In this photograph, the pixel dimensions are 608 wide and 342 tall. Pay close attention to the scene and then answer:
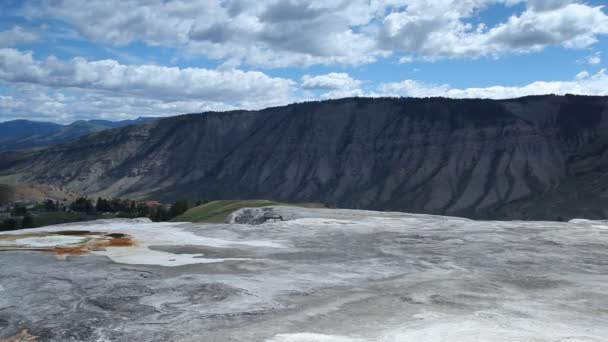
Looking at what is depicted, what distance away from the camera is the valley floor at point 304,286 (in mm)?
12859

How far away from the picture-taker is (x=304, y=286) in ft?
57.6

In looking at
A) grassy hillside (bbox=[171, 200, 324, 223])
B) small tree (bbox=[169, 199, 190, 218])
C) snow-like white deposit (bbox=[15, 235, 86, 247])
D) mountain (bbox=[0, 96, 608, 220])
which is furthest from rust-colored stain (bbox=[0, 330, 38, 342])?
mountain (bbox=[0, 96, 608, 220])

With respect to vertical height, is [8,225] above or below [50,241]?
below

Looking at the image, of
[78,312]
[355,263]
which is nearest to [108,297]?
[78,312]

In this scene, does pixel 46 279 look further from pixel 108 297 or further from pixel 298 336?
pixel 298 336

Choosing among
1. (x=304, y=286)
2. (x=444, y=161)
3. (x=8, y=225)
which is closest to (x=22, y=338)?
(x=304, y=286)

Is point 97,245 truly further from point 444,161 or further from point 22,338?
point 444,161

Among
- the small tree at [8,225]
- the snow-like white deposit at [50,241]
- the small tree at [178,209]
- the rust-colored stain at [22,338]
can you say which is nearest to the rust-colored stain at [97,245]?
the snow-like white deposit at [50,241]

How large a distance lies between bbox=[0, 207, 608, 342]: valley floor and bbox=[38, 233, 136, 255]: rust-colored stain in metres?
0.08

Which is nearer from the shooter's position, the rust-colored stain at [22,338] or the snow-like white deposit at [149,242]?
the rust-colored stain at [22,338]

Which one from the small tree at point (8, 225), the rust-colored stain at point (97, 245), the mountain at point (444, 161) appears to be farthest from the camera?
the mountain at point (444, 161)

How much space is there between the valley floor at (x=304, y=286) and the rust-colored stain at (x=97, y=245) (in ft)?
0.27

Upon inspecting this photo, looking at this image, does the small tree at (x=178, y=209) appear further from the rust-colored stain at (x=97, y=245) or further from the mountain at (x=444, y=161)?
the rust-colored stain at (x=97, y=245)

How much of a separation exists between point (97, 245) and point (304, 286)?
1230cm
